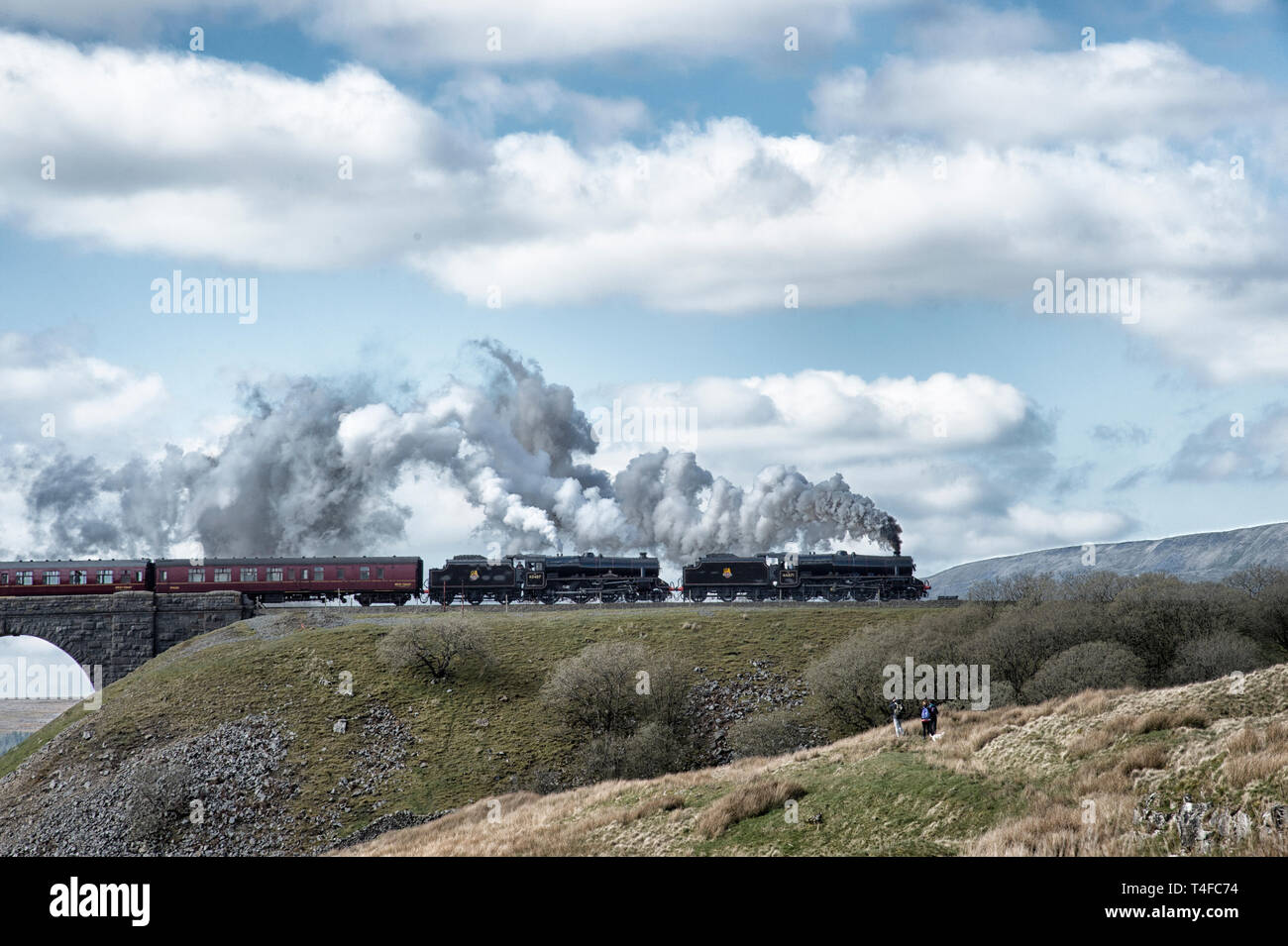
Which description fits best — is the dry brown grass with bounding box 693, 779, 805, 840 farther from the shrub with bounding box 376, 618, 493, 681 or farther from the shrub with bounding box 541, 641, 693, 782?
the shrub with bounding box 376, 618, 493, 681

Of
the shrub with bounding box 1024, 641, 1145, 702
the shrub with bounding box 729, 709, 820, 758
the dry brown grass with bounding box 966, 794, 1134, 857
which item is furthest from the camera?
the shrub with bounding box 729, 709, 820, 758

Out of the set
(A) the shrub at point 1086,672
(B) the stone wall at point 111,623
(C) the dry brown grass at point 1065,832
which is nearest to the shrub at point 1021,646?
(A) the shrub at point 1086,672

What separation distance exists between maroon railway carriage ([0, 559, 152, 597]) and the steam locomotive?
74 millimetres

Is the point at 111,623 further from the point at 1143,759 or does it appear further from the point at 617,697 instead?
the point at 1143,759

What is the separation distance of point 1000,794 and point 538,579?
55.8m

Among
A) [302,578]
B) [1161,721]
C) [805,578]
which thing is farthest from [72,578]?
[1161,721]

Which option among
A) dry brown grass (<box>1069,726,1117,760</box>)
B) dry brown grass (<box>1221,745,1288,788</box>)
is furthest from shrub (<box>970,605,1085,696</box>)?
dry brown grass (<box>1221,745,1288,788</box>)

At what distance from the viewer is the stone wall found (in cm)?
7425

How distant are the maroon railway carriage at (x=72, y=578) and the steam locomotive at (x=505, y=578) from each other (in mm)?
74

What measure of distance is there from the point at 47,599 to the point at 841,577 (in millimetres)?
56906

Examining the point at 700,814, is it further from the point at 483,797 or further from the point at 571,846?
the point at 483,797

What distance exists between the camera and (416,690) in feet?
200
